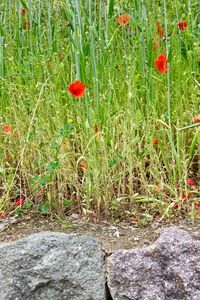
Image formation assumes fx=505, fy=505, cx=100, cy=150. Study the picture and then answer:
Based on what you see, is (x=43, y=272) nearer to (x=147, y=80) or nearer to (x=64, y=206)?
(x=64, y=206)

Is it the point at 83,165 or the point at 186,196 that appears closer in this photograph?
the point at 186,196

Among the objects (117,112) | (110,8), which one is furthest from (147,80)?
(110,8)

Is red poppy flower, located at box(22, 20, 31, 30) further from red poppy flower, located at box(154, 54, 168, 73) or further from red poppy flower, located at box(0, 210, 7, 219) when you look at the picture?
red poppy flower, located at box(0, 210, 7, 219)

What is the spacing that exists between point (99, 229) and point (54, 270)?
23 cm

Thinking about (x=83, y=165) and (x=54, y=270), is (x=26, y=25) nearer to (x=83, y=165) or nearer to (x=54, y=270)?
(x=83, y=165)

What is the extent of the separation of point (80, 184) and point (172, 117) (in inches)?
18.5

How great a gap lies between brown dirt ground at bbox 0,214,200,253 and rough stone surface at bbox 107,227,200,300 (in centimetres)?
6

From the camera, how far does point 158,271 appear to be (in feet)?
4.91

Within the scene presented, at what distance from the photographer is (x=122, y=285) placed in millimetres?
1496

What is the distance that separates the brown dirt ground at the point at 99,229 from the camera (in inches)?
62.8

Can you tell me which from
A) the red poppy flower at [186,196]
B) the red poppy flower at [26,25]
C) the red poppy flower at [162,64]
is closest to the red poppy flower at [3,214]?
the red poppy flower at [186,196]

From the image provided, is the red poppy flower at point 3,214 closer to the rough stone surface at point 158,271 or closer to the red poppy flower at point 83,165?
the red poppy flower at point 83,165

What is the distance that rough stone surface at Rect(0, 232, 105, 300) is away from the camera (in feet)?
4.99

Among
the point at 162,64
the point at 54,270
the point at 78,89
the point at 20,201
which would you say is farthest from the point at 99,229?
the point at 162,64
